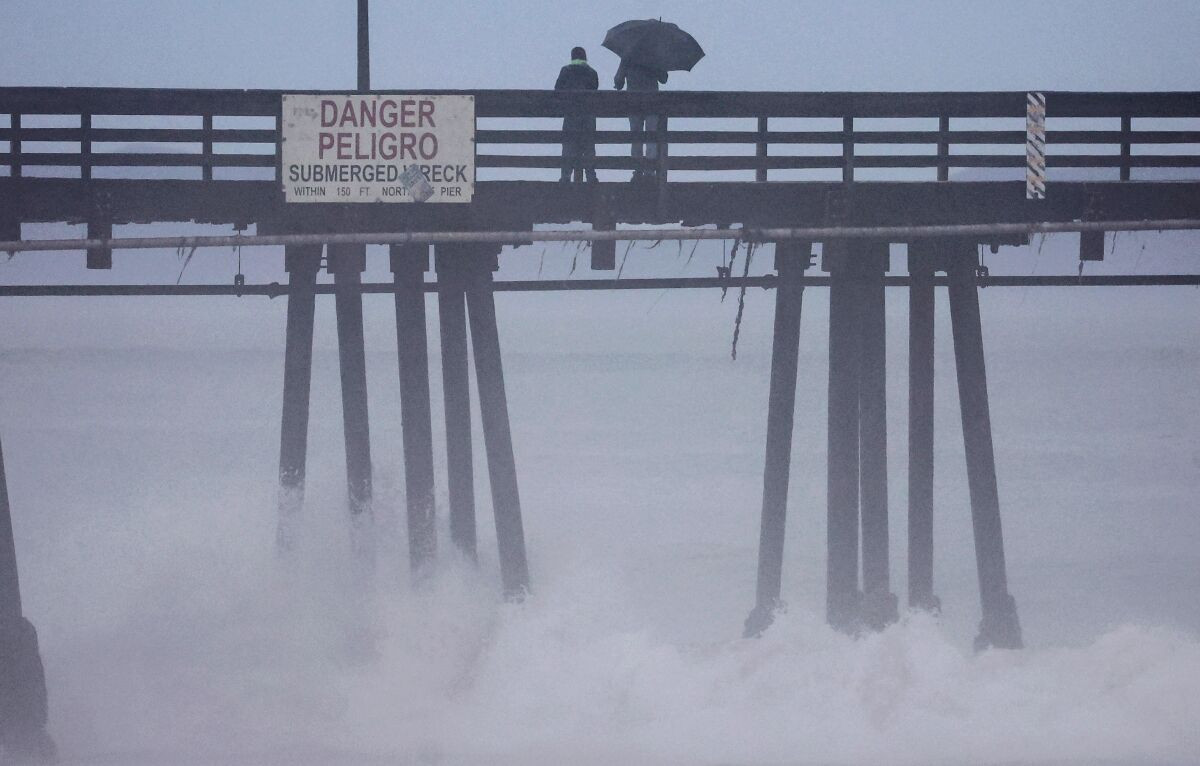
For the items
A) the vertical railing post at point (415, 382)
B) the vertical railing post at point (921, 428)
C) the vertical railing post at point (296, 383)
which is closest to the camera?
the vertical railing post at point (415, 382)

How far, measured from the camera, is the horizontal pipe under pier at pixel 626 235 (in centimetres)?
1052

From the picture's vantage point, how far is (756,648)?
1284cm

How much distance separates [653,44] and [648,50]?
0.30 ft

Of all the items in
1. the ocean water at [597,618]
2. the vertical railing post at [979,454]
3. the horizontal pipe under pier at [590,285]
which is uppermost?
the horizontal pipe under pier at [590,285]

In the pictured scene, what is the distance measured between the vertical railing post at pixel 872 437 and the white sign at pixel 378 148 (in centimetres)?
341

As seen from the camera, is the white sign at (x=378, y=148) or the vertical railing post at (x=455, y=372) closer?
the white sign at (x=378, y=148)

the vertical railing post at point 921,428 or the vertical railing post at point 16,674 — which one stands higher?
the vertical railing post at point 921,428

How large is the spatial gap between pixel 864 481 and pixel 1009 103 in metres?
3.36

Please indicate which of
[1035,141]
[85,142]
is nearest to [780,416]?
[1035,141]

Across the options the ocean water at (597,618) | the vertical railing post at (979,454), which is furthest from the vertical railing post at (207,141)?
the vertical railing post at (979,454)

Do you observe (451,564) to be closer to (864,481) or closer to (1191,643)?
(864,481)

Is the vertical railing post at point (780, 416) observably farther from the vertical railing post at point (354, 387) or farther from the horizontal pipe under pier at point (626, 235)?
the vertical railing post at point (354, 387)

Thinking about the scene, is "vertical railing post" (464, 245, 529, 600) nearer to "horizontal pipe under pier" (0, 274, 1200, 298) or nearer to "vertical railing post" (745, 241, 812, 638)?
"horizontal pipe under pier" (0, 274, 1200, 298)

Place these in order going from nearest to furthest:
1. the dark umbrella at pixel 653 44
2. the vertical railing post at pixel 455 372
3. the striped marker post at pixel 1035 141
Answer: the striped marker post at pixel 1035 141 < the vertical railing post at pixel 455 372 < the dark umbrella at pixel 653 44
